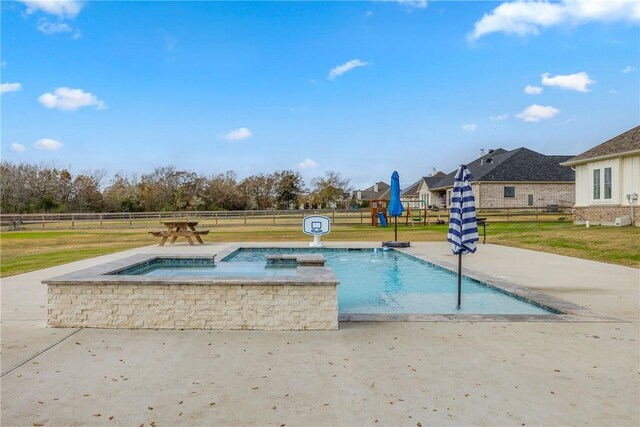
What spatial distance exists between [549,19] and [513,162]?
27.8 meters

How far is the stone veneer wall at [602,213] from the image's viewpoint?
1750 centimetres

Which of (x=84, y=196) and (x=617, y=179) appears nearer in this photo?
(x=617, y=179)

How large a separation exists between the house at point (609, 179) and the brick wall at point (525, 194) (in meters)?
17.1

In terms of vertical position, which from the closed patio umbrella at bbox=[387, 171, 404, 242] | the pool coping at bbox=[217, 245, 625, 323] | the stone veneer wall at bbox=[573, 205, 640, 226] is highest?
the closed patio umbrella at bbox=[387, 171, 404, 242]

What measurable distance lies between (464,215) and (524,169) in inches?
1502

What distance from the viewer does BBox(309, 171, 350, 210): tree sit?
196ft

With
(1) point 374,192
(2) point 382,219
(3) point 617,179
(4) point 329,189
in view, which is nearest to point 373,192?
(1) point 374,192

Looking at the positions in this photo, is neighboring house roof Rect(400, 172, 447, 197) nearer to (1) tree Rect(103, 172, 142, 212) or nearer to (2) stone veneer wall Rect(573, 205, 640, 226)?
(2) stone veneer wall Rect(573, 205, 640, 226)

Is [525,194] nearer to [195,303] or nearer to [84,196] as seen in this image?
[195,303]

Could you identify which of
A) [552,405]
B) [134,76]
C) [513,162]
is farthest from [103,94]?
[513,162]

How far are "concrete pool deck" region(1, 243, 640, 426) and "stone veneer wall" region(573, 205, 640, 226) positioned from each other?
1538 centimetres

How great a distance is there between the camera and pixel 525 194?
1518 inches

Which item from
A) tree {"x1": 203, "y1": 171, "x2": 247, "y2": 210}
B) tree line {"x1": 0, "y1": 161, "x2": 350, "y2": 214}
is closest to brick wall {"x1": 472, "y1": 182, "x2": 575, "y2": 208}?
tree line {"x1": 0, "y1": 161, "x2": 350, "y2": 214}

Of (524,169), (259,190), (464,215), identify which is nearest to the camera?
(464,215)
